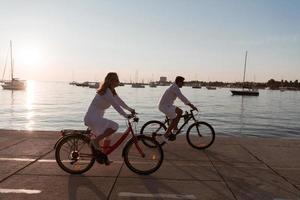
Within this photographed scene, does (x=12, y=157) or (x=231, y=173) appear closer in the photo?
(x=231, y=173)

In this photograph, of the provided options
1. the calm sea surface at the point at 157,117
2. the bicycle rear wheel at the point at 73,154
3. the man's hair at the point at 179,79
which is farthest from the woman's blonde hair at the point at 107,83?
the calm sea surface at the point at 157,117

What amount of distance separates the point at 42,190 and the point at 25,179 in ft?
2.50

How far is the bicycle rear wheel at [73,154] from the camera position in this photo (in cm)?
765

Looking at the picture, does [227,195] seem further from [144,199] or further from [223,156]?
[223,156]

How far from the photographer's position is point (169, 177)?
7531 mm

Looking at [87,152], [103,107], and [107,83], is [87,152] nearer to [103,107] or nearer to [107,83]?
[103,107]

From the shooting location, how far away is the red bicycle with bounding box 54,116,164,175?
7.63m

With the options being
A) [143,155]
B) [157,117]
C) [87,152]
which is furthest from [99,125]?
[157,117]

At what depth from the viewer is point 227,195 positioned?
651 cm

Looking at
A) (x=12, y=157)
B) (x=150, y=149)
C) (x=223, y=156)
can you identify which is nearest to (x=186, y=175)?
(x=150, y=149)

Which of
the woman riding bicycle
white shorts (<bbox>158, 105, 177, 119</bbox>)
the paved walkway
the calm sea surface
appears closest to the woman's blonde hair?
the woman riding bicycle

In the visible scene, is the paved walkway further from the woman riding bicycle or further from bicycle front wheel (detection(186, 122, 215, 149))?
the woman riding bicycle

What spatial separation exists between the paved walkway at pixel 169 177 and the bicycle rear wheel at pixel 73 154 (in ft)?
0.52

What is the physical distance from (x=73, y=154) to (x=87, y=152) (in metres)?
0.26
